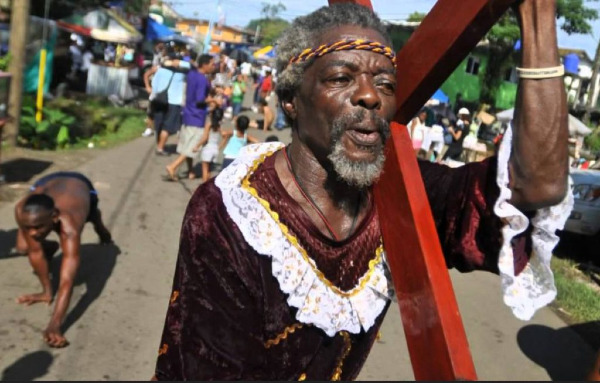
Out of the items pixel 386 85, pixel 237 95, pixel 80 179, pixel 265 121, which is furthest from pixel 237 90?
pixel 386 85

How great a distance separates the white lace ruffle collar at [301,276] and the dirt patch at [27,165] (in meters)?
6.33

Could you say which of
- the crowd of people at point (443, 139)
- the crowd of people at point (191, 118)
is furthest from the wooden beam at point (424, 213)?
the crowd of people at point (443, 139)

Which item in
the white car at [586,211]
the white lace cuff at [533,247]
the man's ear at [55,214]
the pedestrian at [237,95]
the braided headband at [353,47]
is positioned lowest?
the pedestrian at [237,95]

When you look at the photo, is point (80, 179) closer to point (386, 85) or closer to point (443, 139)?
point (386, 85)

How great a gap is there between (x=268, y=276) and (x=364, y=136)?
1.54 feet

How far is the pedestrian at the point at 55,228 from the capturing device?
15.2 feet

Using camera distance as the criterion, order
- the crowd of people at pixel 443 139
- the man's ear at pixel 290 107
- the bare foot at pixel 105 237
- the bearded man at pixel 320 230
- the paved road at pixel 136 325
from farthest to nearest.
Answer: the crowd of people at pixel 443 139 < the bare foot at pixel 105 237 < the paved road at pixel 136 325 < the man's ear at pixel 290 107 < the bearded man at pixel 320 230

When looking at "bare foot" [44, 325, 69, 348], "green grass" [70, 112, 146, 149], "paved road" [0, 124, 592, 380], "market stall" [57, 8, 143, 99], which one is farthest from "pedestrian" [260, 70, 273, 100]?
"bare foot" [44, 325, 69, 348]

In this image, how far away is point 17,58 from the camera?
9742 mm

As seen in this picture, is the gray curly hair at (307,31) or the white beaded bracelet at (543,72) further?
the gray curly hair at (307,31)

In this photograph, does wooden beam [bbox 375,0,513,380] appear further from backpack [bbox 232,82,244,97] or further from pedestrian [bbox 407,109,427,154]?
backpack [bbox 232,82,244,97]

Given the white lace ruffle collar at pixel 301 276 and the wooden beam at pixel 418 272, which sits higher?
the wooden beam at pixel 418 272

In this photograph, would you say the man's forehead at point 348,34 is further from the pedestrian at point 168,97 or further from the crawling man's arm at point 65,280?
the pedestrian at point 168,97

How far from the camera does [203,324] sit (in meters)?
1.68
